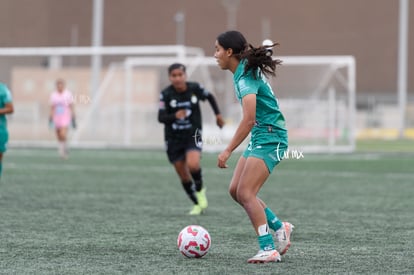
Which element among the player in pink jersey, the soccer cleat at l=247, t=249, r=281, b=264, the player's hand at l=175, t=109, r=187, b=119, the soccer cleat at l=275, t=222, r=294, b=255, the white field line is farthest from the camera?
the player in pink jersey

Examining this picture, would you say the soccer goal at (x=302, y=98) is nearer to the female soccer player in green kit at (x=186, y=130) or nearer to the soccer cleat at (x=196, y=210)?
the female soccer player in green kit at (x=186, y=130)

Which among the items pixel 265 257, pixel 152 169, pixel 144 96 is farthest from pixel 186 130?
pixel 144 96

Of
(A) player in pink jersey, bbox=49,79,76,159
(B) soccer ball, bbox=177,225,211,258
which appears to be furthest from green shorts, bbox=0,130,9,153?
(A) player in pink jersey, bbox=49,79,76,159

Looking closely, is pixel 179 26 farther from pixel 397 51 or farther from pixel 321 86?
pixel 321 86

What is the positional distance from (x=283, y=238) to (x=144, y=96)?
80.1 ft

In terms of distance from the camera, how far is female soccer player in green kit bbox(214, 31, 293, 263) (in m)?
7.49

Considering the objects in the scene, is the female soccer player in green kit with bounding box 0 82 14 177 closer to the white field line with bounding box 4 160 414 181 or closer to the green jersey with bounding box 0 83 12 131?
the green jersey with bounding box 0 83 12 131

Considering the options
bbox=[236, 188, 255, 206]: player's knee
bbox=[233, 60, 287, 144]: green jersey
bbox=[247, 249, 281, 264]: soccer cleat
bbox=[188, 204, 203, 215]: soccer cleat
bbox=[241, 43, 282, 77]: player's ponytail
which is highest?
bbox=[241, 43, 282, 77]: player's ponytail

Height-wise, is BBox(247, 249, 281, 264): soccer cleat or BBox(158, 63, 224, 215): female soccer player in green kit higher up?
BBox(158, 63, 224, 215): female soccer player in green kit

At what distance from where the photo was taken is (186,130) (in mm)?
12164

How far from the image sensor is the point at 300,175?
64.3 ft

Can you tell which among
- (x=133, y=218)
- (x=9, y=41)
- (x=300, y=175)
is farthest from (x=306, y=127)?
(x=133, y=218)

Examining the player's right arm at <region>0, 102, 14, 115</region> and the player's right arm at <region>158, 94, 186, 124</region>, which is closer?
the player's right arm at <region>158, 94, 186, 124</region>

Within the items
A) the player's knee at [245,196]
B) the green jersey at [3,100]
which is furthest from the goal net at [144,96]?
the player's knee at [245,196]
